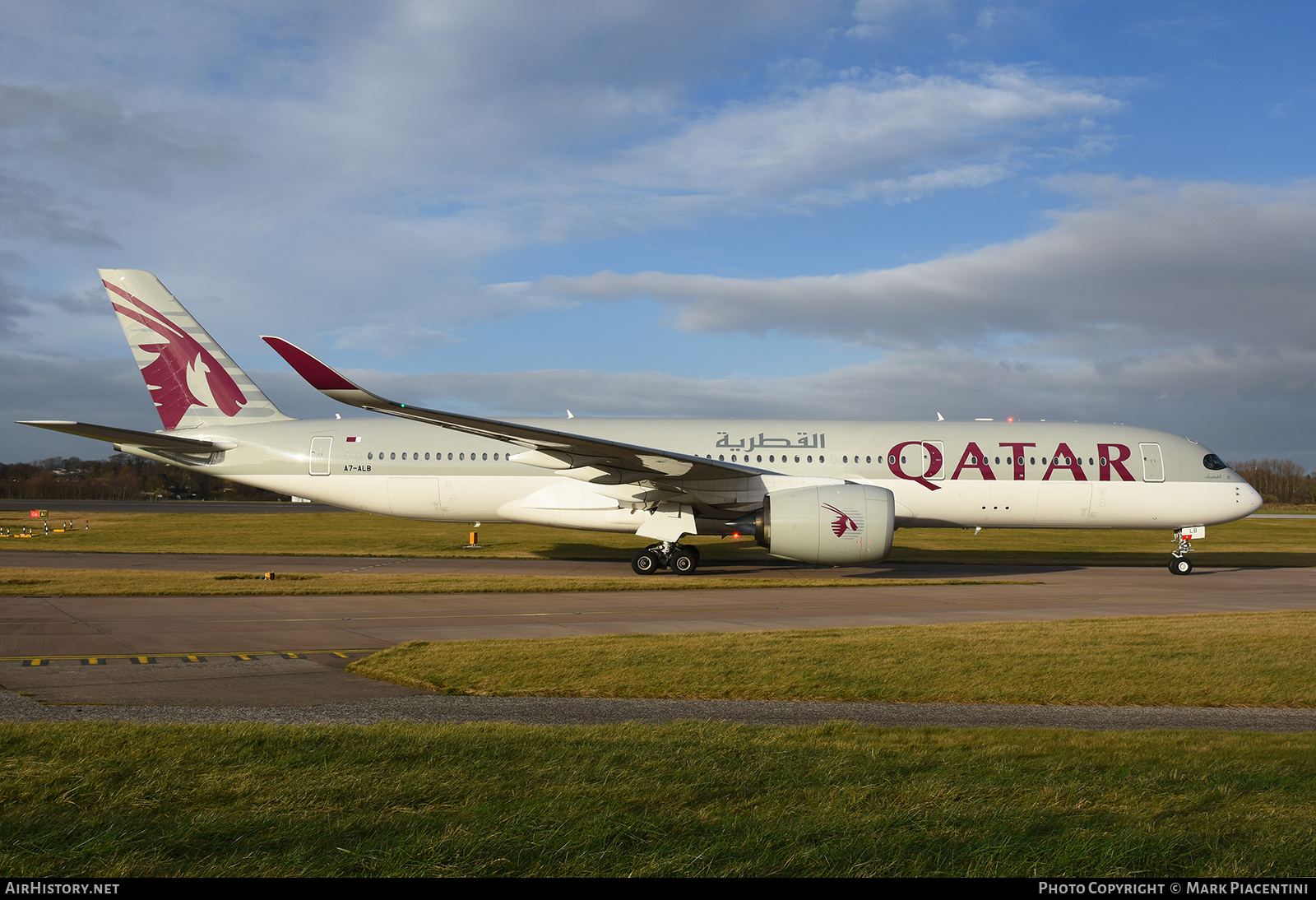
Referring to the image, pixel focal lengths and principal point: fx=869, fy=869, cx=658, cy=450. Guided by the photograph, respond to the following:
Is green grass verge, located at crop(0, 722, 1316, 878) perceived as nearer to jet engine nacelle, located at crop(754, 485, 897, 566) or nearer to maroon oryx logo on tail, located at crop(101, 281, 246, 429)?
jet engine nacelle, located at crop(754, 485, 897, 566)

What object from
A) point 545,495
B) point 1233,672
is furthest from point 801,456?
point 1233,672

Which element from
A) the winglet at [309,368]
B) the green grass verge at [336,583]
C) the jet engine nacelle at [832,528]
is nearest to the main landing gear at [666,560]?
the green grass verge at [336,583]

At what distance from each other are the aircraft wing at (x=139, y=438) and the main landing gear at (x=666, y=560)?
445 inches

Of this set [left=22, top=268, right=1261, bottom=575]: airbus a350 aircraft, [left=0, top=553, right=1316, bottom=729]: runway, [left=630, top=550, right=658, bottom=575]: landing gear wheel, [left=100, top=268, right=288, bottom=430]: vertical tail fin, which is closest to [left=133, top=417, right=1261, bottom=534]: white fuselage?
[left=22, top=268, right=1261, bottom=575]: airbus a350 aircraft

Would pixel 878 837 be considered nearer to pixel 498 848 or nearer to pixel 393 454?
pixel 498 848

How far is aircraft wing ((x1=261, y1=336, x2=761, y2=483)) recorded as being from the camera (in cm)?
1603

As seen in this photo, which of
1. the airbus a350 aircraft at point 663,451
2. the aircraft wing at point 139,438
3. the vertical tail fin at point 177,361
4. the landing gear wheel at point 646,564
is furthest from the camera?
the vertical tail fin at point 177,361

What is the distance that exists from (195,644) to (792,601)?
30.9ft

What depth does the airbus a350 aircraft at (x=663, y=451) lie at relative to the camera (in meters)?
21.5

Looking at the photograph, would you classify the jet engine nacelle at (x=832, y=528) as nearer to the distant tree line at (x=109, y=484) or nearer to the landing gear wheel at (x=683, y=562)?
the landing gear wheel at (x=683, y=562)

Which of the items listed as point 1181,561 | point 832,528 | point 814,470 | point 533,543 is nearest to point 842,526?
point 832,528

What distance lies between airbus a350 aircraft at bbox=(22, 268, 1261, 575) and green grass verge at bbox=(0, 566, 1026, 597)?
98.3 inches
